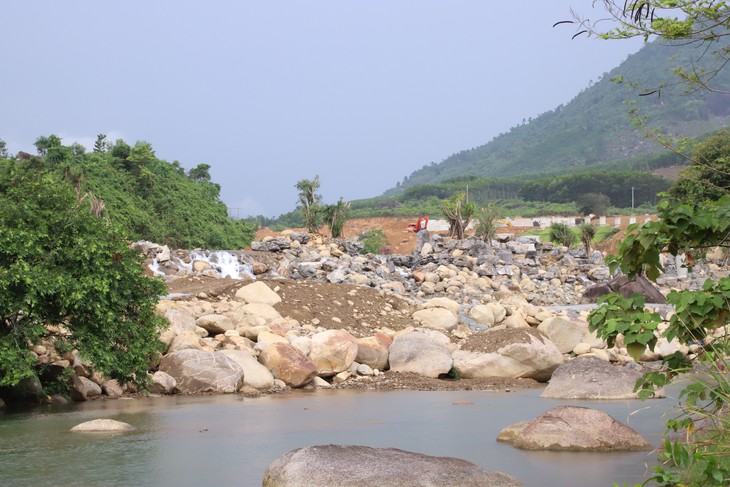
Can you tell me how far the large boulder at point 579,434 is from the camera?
1020 centimetres

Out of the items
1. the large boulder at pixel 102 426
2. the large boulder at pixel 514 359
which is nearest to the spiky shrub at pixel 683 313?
the large boulder at pixel 102 426

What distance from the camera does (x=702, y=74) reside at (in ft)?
26.7

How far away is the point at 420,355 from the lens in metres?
18.7

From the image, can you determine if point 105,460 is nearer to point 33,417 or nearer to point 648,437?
point 33,417

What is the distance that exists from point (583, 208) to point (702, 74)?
96582 mm

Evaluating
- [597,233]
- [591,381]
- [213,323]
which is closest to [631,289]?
[591,381]

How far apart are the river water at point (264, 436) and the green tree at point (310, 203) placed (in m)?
35.3

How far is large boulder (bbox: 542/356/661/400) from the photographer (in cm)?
1493

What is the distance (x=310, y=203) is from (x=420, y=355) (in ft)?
120

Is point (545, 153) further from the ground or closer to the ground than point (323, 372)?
further from the ground

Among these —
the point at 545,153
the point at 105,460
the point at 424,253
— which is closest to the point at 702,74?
the point at 105,460

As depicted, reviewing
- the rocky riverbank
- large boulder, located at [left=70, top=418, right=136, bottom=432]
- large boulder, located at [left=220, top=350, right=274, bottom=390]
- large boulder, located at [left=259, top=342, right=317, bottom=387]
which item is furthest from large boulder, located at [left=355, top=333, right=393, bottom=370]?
large boulder, located at [left=70, top=418, right=136, bottom=432]

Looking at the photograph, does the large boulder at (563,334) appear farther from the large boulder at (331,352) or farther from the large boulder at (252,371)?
the large boulder at (252,371)

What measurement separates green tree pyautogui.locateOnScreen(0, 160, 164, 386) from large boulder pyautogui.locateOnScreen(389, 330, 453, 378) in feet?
20.4
